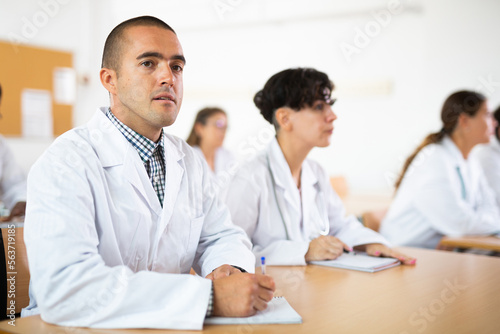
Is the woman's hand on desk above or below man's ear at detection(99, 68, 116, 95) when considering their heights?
below

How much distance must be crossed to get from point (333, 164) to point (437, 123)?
4.15ft

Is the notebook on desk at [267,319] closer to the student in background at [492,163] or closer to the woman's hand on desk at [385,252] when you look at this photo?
the woman's hand on desk at [385,252]

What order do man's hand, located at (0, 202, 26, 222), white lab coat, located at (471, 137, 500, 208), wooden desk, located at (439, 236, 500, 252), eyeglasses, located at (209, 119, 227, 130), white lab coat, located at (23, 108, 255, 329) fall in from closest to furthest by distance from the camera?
white lab coat, located at (23, 108, 255, 329), man's hand, located at (0, 202, 26, 222), wooden desk, located at (439, 236, 500, 252), white lab coat, located at (471, 137, 500, 208), eyeglasses, located at (209, 119, 227, 130)

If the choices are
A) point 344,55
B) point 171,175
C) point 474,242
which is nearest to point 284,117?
point 171,175

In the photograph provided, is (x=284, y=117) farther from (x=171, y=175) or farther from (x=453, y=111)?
(x=453, y=111)

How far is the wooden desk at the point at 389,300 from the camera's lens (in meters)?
1.16

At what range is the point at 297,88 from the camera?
2318 mm

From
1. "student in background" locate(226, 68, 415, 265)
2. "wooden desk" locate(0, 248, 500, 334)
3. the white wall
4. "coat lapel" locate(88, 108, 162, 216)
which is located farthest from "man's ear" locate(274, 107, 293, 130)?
the white wall

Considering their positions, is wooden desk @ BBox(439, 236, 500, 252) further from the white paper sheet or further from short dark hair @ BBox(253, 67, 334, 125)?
the white paper sheet

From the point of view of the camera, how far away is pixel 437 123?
17.8 ft

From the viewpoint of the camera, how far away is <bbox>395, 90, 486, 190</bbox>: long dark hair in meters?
3.42

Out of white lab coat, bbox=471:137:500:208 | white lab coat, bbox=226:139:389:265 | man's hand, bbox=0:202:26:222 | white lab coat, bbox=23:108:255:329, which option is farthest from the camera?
white lab coat, bbox=471:137:500:208

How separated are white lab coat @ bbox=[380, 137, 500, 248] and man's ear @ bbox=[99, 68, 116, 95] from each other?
2.07m

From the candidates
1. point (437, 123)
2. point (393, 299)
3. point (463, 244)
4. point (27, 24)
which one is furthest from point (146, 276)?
point (437, 123)
